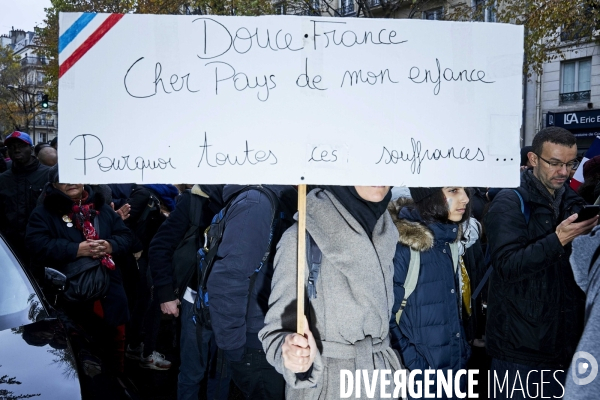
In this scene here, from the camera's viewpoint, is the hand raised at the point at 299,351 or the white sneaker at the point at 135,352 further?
the white sneaker at the point at 135,352

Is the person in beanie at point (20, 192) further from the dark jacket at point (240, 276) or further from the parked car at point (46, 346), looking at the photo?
the dark jacket at point (240, 276)

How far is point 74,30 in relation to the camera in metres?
1.91

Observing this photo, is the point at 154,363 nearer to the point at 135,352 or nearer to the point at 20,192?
the point at 135,352

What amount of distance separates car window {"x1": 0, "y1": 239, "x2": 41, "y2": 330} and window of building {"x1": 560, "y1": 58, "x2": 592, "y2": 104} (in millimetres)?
21591

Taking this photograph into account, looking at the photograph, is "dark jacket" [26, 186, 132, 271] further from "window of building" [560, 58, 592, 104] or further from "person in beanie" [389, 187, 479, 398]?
"window of building" [560, 58, 592, 104]

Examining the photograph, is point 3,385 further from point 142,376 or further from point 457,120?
point 142,376

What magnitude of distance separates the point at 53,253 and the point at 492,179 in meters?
3.14

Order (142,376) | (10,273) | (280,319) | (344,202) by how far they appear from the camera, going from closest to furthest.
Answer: (280,319) < (344,202) < (10,273) < (142,376)

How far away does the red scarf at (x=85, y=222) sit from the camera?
4168 mm

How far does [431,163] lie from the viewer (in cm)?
201

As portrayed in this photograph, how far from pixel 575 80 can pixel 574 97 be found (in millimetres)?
650

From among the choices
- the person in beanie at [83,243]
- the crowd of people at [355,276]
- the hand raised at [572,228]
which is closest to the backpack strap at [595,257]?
the crowd of people at [355,276]

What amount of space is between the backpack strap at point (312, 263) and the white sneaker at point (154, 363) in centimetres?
393

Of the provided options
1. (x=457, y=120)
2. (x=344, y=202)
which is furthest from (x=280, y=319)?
(x=457, y=120)
